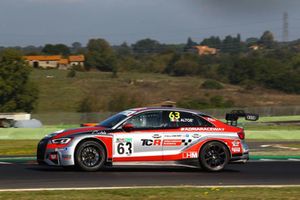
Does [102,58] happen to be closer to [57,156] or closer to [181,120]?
[181,120]

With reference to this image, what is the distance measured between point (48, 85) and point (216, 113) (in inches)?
1733

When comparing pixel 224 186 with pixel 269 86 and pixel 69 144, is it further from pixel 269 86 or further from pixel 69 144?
pixel 269 86

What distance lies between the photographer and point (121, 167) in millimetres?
15070

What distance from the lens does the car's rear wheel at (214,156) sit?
46.2ft

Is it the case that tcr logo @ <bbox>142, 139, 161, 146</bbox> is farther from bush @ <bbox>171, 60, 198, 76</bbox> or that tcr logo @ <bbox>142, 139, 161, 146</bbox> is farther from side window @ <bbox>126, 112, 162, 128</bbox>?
bush @ <bbox>171, 60, 198, 76</bbox>

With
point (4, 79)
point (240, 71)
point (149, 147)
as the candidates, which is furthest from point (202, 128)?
point (240, 71)

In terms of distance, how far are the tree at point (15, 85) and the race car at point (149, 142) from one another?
61.2m

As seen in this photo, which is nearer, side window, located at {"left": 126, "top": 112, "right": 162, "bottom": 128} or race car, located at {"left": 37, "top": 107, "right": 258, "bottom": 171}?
race car, located at {"left": 37, "top": 107, "right": 258, "bottom": 171}

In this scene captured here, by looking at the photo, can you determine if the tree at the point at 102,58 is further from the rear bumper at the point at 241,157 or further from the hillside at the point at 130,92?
the rear bumper at the point at 241,157

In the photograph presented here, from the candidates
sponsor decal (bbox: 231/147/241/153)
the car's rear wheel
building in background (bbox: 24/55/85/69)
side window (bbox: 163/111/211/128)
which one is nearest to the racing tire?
side window (bbox: 163/111/211/128)

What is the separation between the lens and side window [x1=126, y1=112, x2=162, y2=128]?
13.9 m

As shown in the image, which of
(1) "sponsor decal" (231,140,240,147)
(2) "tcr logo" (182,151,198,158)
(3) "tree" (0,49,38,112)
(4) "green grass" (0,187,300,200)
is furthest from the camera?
(3) "tree" (0,49,38,112)

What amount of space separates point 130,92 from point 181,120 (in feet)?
248

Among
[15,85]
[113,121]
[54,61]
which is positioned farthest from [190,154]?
[54,61]
